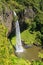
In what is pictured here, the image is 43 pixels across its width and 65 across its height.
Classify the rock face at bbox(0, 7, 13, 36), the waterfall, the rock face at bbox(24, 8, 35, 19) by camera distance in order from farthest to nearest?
1. the rock face at bbox(24, 8, 35, 19)
2. the waterfall
3. the rock face at bbox(0, 7, 13, 36)

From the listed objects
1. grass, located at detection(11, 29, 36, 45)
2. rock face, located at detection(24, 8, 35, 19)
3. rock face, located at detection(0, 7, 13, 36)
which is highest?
rock face, located at detection(0, 7, 13, 36)

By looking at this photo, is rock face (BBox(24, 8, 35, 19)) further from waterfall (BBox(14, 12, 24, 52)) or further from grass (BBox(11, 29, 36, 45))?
waterfall (BBox(14, 12, 24, 52))

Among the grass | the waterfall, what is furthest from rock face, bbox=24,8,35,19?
the waterfall

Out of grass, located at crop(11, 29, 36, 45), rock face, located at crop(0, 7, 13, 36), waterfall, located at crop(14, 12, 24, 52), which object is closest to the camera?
rock face, located at crop(0, 7, 13, 36)

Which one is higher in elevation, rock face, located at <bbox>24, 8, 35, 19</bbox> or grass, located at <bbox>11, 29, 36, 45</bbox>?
rock face, located at <bbox>24, 8, 35, 19</bbox>

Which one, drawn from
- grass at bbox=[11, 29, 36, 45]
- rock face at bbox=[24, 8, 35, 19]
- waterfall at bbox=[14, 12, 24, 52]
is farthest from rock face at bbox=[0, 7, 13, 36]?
rock face at bbox=[24, 8, 35, 19]

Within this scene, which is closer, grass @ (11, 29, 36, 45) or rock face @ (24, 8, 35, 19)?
grass @ (11, 29, 36, 45)

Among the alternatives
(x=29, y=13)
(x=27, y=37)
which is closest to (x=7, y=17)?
(x=27, y=37)

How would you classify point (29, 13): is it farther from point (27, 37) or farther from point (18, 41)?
point (18, 41)

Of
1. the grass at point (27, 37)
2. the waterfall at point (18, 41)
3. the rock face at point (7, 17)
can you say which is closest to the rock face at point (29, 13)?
the grass at point (27, 37)

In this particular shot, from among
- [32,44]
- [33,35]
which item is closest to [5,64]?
[32,44]

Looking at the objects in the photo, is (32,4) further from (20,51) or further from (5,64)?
(5,64)
